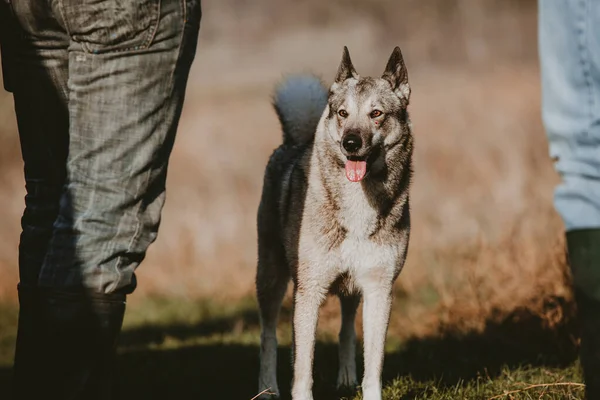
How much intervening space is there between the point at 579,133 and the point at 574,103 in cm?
7

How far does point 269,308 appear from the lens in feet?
13.3

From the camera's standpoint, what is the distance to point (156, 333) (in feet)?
19.8

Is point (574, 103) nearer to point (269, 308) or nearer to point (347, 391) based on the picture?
point (347, 391)

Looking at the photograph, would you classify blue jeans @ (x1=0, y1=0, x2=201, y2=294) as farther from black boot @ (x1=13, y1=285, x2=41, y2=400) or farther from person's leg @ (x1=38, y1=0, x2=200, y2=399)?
black boot @ (x1=13, y1=285, x2=41, y2=400)

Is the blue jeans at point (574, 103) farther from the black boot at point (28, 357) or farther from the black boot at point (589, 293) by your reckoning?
the black boot at point (28, 357)

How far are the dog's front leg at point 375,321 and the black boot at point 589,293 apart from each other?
1549 millimetres

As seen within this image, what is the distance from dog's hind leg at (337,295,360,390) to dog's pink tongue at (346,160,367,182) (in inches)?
31.4

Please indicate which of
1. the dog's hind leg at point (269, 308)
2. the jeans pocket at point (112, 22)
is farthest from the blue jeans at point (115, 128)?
the dog's hind leg at point (269, 308)

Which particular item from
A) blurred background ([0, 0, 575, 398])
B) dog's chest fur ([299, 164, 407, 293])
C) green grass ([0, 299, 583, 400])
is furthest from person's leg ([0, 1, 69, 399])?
blurred background ([0, 0, 575, 398])

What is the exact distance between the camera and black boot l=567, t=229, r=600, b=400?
5.85 ft

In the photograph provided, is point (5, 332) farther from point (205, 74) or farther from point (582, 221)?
point (205, 74)

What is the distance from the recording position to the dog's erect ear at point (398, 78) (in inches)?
143

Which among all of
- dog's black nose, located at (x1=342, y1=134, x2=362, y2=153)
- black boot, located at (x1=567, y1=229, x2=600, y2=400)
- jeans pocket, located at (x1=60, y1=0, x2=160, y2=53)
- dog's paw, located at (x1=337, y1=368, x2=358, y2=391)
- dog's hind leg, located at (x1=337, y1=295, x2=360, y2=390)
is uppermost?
jeans pocket, located at (x1=60, y1=0, x2=160, y2=53)

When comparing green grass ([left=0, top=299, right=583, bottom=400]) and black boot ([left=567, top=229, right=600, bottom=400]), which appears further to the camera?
green grass ([left=0, top=299, right=583, bottom=400])
